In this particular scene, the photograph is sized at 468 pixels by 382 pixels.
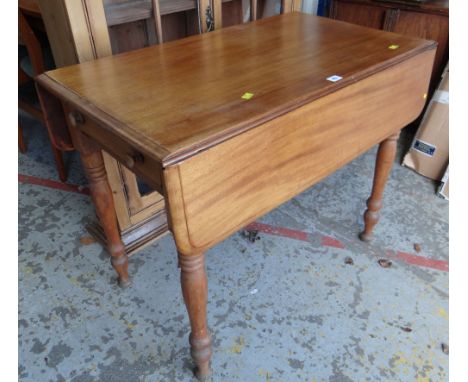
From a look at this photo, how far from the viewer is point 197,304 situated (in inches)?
44.8

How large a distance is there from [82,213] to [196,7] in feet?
3.82

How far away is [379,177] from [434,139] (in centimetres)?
77

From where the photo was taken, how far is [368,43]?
1.37 m

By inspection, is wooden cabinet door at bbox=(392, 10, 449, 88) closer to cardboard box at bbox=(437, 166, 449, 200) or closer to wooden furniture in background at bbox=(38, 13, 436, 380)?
cardboard box at bbox=(437, 166, 449, 200)

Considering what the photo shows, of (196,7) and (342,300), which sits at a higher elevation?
(196,7)

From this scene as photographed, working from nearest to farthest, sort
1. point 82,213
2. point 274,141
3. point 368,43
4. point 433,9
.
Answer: point 274,141 → point 368,43 → point 82,213 → point 433,9

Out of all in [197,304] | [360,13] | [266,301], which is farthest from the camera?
[360,13]

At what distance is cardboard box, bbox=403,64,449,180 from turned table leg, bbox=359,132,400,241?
704mm

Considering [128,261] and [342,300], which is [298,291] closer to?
[342,300]

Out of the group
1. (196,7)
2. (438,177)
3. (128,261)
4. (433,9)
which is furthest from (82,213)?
(433,9)

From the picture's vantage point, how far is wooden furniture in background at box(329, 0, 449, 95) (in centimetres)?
226

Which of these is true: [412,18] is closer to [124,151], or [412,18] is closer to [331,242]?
[331,242]

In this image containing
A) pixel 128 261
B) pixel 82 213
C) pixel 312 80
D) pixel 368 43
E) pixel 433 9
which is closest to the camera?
pixel 312 80

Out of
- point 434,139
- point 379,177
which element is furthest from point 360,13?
point 379,177
